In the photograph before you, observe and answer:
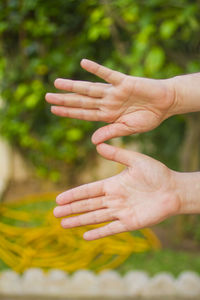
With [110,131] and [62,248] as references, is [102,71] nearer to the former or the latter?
[110,131]

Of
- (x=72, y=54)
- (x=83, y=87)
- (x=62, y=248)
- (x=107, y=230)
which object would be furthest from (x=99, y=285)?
(x=72, y=54)

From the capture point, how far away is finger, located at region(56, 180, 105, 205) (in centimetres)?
106

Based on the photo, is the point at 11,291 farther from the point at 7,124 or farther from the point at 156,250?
the point at 7,124

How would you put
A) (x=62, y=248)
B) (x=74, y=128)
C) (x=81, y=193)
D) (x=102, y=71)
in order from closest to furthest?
(x=102, y=71) < (x=81, y=193) < (x=62, y=248) < (x=74, y=128)

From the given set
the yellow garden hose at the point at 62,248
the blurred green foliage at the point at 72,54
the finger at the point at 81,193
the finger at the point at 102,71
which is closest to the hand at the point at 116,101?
the finger at the point at 102,71

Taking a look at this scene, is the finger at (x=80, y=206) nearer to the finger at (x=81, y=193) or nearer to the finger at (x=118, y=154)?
the finger at (x=81, y=193)

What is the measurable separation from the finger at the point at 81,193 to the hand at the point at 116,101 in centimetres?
12

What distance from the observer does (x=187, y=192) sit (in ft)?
3.59

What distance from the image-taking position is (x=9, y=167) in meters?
4.04

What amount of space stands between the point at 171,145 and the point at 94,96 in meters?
2.56

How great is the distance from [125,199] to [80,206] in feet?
0.41

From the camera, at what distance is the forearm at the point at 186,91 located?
3.44 ft

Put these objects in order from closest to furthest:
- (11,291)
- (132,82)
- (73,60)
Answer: (132,82) < (11,291) < (73,60)

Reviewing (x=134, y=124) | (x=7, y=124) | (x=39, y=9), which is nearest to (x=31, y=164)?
(x=7, y=124)
